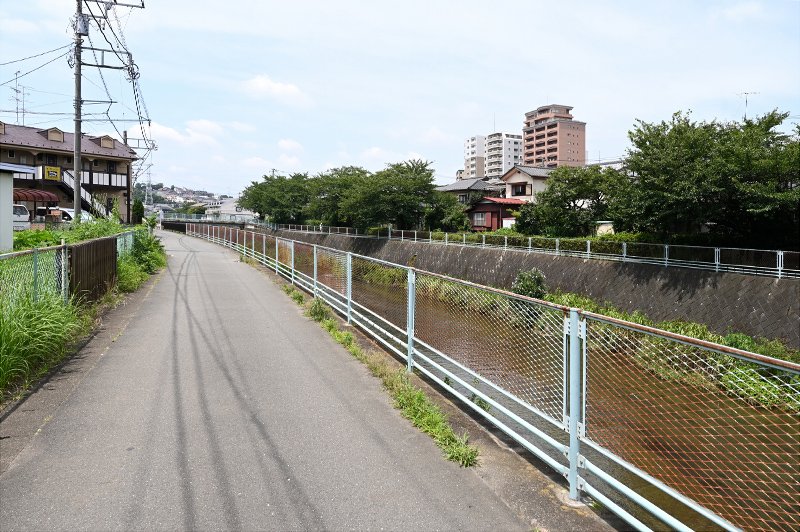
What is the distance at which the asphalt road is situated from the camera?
319 centimetres

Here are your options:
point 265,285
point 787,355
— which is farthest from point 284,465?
point 787,355

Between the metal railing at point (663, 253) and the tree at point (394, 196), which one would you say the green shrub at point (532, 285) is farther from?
the tree at point (394, 196)

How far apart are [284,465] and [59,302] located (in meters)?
5.33

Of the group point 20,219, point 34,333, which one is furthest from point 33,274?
point 20,219

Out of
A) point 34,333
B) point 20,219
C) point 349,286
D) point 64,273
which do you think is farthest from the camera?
point 20,219

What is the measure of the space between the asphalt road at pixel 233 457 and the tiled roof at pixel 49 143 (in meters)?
41.8

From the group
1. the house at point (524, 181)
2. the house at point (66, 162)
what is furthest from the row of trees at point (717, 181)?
the house at point (66, 162)

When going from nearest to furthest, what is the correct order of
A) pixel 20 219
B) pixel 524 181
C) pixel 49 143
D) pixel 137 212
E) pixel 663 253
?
1. pixel 663 253
2. pixel 20 219
3. pixel 49 143
4. pixel 524 181
5. pixel 137 212

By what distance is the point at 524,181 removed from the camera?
144ft

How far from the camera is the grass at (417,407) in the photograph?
13.2 feet

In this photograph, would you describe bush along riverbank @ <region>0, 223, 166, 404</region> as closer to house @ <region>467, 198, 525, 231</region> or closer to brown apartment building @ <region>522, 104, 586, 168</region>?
house @ <region>467, 198, 525, 231</region>

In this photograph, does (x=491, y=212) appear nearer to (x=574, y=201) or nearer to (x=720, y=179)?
(x=574, y=201)

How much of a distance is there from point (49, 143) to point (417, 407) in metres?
47.4

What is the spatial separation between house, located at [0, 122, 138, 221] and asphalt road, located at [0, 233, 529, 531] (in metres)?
29.8
